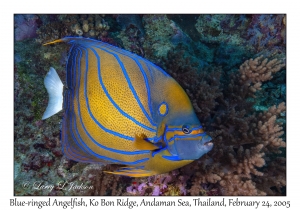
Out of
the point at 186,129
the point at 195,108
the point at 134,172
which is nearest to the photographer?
the point at 186,129

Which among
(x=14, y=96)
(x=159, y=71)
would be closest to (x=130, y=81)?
(x=159, y=71)

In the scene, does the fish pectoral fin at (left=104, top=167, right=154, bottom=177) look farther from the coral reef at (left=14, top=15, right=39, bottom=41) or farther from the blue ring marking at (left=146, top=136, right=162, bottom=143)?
the coral reef at (left=14, top=15, right=39, bottom=41)

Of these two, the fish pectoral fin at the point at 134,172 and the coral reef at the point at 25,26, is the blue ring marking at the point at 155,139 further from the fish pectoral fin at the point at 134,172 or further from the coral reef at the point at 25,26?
the coral reef at the point at 25,26

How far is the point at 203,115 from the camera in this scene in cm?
291

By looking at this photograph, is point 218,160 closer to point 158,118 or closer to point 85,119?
point 158,118

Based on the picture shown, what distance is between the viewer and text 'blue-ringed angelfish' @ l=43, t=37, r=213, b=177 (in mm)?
1487

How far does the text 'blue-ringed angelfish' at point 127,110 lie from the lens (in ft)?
4.88

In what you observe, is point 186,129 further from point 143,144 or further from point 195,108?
point 195,108

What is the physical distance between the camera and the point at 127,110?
1.53m

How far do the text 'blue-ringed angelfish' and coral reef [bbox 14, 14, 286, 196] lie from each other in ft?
3.59

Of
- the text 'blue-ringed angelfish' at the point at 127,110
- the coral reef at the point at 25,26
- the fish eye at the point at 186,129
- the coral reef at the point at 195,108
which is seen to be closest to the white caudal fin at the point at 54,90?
Result: the text 'blue-ringed angelfish' at the point at 127,110

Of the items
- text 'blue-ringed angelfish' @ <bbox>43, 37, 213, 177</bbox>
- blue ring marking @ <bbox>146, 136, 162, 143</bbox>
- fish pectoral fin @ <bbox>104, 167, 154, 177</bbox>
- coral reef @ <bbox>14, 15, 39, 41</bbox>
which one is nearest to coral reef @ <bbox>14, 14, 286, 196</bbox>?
coral reef @ <bbox>14, 15, 39, 41</bbox>

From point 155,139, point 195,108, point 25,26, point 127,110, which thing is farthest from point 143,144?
point 25,26

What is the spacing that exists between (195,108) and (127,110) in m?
1.43
